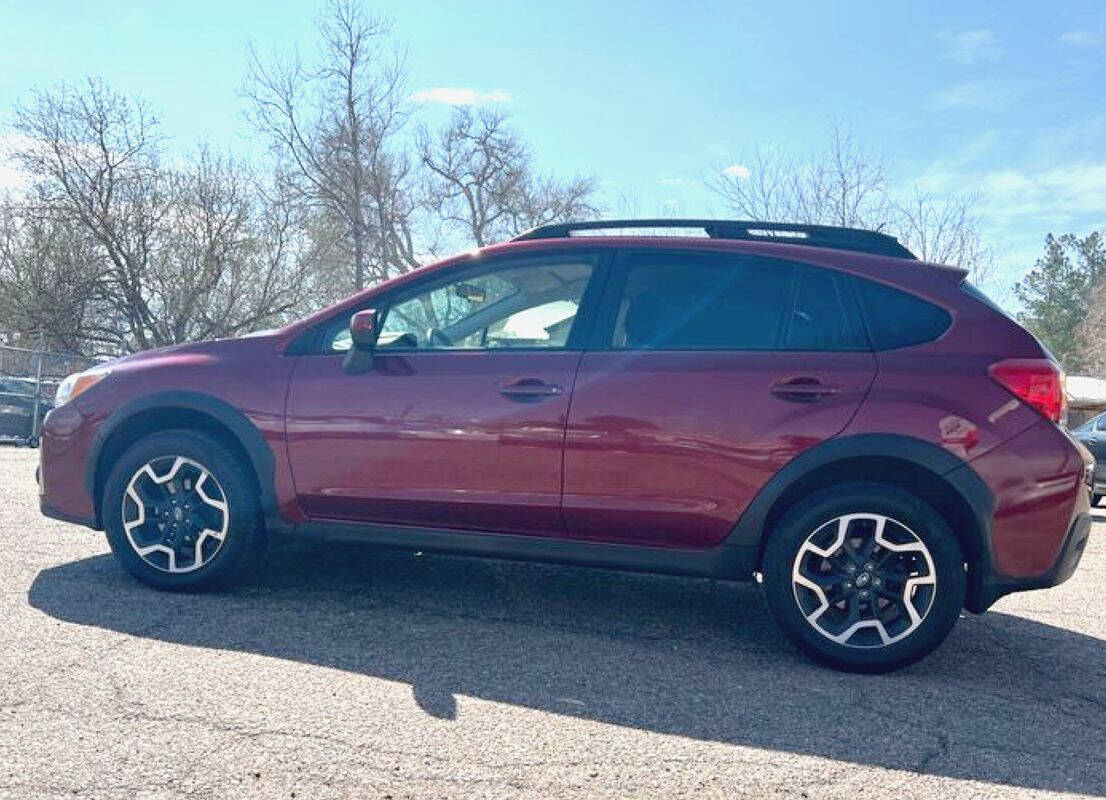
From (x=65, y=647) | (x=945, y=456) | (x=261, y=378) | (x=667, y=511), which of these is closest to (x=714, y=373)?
(x=667, y=511)

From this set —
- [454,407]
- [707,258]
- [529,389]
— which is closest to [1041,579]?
[707,258]

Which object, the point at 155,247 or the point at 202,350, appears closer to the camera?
the point at 202,350

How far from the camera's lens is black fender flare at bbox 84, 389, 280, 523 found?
14.5 ft

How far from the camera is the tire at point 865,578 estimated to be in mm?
3715

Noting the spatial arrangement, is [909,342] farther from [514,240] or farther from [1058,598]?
[1058,598]

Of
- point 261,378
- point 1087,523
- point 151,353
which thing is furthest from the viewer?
point 151,353

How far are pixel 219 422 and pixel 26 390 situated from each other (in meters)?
16.0

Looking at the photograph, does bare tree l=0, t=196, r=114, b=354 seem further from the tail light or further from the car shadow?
the tail light

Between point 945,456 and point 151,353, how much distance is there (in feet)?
12.3

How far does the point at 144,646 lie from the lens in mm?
3678

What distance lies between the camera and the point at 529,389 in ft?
13.4

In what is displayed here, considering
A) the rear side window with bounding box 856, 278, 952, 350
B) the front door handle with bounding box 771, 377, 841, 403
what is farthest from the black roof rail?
the front door handle with bounding box 771, 377, 841, 403

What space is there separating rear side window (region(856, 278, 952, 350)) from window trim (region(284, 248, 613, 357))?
1.14 metres

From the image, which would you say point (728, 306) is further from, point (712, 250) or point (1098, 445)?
point (1098, 445)
